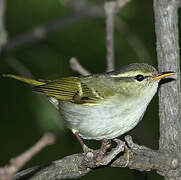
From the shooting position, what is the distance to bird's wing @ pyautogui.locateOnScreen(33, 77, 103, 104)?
12.9 ft

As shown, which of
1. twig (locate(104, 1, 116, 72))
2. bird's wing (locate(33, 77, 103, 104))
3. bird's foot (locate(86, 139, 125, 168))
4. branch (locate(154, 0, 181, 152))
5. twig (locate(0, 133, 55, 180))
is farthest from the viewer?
bird's wing (locate(33, 77, 103, 104))

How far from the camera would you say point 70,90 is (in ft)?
14.1

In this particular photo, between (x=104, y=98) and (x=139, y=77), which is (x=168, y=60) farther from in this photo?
(x=104, y=98)

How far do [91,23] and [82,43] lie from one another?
22.1 inches

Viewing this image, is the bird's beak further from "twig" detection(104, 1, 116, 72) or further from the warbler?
"twig" detection(104, 1, 116, 72)

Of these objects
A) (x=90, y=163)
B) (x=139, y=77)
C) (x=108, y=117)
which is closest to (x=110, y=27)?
(x=139, y=77)

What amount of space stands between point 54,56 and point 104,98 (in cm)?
131

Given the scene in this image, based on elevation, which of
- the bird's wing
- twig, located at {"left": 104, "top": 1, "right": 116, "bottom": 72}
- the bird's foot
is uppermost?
twig, located at {"left": 104, "top": 1, "right": 116, "bottom": 72}

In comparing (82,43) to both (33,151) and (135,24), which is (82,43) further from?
(33,151)

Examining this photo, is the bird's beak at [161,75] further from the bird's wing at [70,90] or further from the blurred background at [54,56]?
the blurred background at [54,56]

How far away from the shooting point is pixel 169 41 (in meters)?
3.28

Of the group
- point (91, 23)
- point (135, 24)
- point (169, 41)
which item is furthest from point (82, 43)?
point (169, 41)

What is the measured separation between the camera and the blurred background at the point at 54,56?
429 centimetres

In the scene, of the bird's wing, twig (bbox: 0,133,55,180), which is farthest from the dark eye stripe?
twig (bbox: 0,133,55,180)
